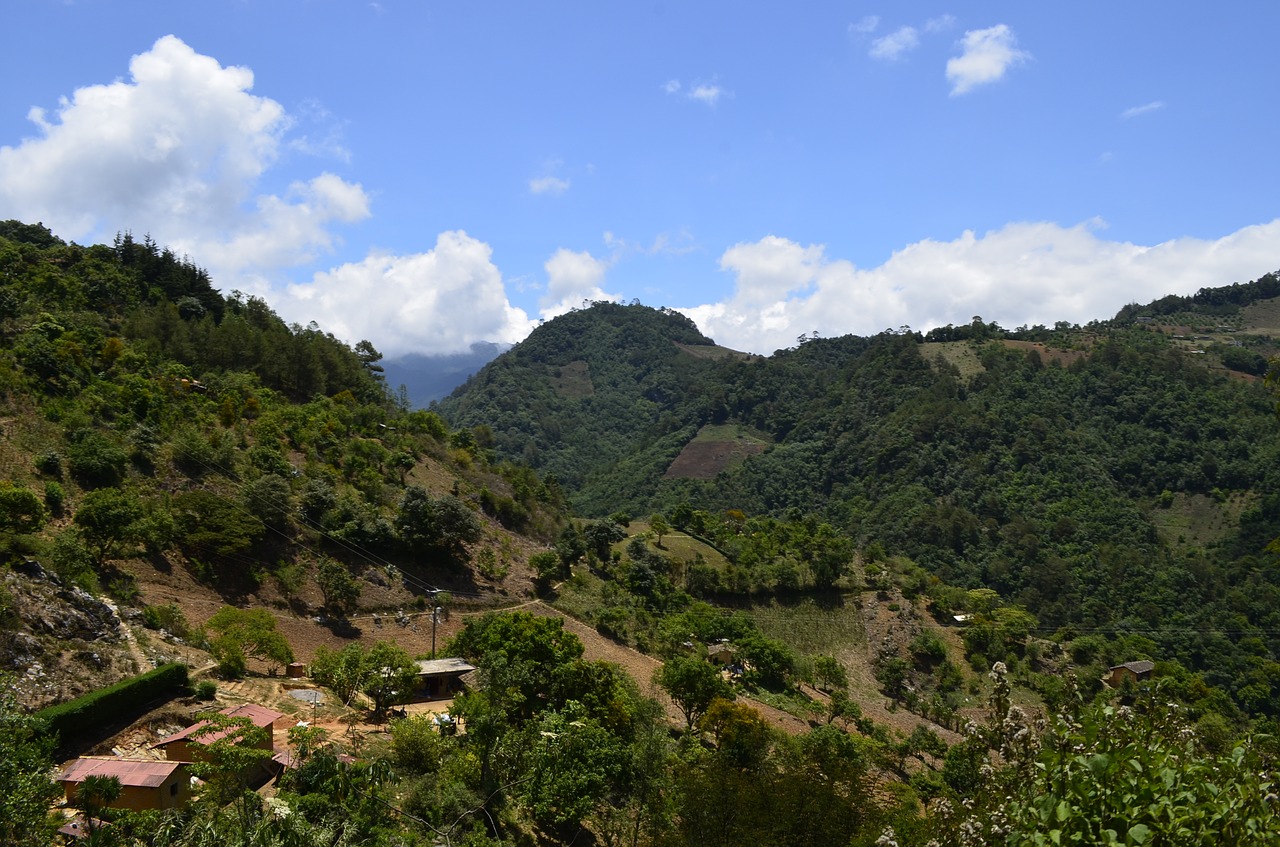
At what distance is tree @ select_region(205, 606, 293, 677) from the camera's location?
18812 mm

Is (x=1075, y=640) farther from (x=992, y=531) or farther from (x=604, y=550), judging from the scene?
(x=604, y=550)

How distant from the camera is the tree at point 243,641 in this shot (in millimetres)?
18812

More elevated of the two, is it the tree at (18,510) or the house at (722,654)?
the tree at (18,510)

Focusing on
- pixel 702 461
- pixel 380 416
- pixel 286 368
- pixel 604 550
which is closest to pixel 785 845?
pixel 604 550

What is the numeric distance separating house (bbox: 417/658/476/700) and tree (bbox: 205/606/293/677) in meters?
3.80

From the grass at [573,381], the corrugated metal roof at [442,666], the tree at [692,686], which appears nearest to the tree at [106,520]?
the corrugated metal roof at [442,666]

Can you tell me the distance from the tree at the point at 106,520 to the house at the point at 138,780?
33.5ft

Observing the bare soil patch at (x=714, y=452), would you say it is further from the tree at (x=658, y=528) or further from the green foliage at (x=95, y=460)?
the green foliage at (x=95, y=460)

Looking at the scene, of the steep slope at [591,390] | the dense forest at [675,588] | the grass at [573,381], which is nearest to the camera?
the dense forest at [675,588]

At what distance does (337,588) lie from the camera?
26.1 metres

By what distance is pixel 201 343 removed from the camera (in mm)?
39719

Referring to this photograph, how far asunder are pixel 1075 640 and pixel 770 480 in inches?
1750

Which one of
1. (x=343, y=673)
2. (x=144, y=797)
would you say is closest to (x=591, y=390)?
(x=343, y=673)

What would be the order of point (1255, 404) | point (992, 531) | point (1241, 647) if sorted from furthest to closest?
point (1255, 404) → point (992, 531) → point (1241, 647)
